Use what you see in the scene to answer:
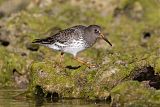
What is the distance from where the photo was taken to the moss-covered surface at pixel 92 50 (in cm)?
2216

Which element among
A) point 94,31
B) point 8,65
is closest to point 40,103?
point 94,31

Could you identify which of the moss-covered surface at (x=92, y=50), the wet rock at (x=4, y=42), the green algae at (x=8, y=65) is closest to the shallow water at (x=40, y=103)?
the moss-covered surface at (x=92, y=50)

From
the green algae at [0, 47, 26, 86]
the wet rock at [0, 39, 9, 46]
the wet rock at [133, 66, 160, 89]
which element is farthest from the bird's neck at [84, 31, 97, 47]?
the wet rock at [0, 39, 9, 46]

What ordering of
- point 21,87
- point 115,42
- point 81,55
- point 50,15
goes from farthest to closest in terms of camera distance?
point 50,15 → point 115,42 → point 81,55 → point 21,87

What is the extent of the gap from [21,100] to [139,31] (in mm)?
12811

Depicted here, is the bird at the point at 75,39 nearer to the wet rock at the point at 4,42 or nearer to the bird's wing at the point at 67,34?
the bird's wing at the point at 67,34

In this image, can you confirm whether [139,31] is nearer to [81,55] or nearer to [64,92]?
[81,55]

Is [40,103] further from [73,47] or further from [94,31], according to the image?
[94,31]

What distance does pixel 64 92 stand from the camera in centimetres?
2256

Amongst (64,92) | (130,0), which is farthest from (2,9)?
(64,92)

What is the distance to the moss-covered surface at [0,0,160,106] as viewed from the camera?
22156mm

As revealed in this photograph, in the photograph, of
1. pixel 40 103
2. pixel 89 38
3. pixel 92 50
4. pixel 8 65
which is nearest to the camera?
pixel 40 103

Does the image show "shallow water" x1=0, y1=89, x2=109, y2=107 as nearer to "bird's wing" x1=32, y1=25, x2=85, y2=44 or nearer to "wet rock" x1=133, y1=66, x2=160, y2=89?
"wet rock" x1=133, y1=66, x2=160, y2=89

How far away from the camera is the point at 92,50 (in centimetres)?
2977
